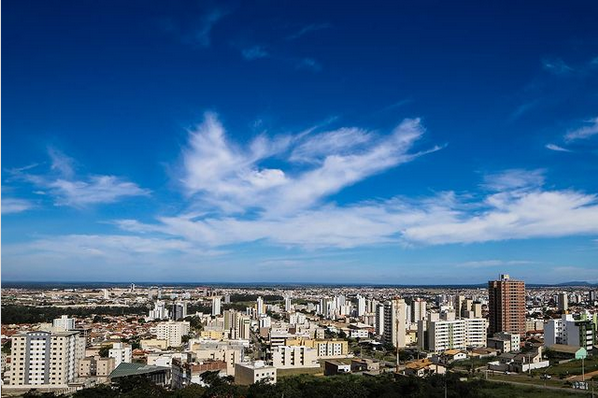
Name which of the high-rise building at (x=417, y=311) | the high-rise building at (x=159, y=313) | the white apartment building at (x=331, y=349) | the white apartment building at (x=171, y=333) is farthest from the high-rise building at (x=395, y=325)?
the high-rise building at (x=159, y=313)

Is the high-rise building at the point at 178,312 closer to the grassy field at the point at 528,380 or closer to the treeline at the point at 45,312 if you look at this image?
the treeline at the point at 45,312

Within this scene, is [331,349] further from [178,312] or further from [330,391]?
[178,312]

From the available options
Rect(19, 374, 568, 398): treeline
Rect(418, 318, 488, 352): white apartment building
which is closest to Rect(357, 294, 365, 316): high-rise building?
Rect(418, 318, 488, 352): white apartment building

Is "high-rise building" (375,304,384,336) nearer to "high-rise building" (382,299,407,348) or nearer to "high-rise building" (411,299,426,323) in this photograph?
"high-rise building" (382,299,407,348)

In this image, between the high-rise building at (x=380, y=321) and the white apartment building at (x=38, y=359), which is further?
the high-rise building at (x=380, y=321)

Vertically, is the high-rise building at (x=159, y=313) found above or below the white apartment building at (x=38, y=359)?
below

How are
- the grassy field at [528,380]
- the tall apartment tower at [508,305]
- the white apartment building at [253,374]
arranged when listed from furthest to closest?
the tall apartment tower at [508,305] < the grassy field at [528,380] < the white apartment building at [253,374]

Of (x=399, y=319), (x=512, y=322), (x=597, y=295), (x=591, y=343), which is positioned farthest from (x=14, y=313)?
(x=597, y=295)

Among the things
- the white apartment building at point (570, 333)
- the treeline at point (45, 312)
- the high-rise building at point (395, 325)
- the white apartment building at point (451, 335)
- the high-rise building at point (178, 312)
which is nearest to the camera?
the white apartment building at point (570, 333)
